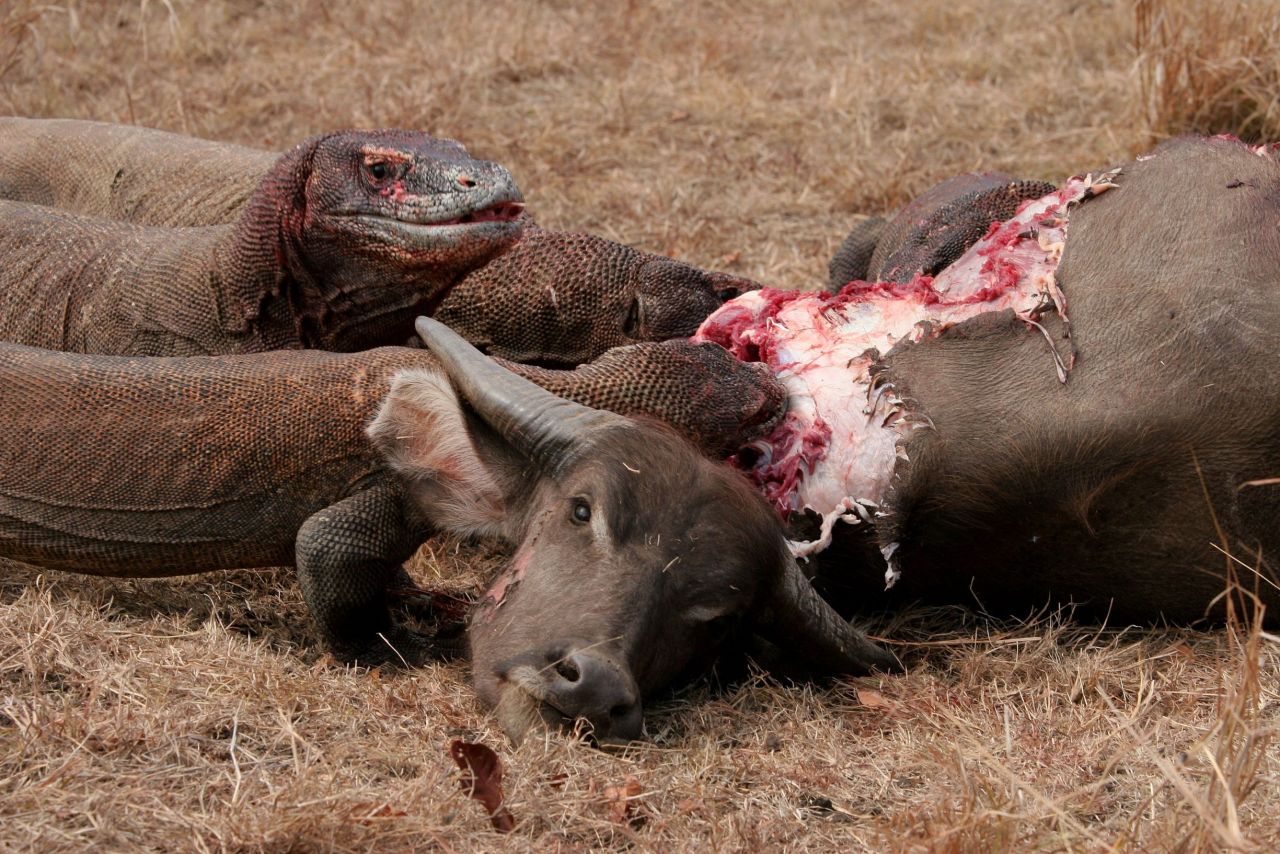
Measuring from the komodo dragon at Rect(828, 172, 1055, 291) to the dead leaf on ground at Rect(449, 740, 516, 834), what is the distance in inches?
94.0

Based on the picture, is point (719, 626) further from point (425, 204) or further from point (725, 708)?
point (425, 204)

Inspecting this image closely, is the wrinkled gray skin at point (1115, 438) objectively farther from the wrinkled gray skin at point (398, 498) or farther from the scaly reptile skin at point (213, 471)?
the scaly reptile skin at point (213, 471)

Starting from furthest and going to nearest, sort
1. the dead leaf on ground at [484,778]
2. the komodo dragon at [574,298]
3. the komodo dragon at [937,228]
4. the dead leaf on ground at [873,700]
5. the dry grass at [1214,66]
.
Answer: the dry grass at [1214,66] < the komodo dragon at [574,298] < the komodo dragon at [937,228] < the dead leaf on ground at [873,700] < the dead leaf on ground at [484,778]

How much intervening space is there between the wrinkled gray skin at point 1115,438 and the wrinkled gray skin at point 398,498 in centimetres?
48

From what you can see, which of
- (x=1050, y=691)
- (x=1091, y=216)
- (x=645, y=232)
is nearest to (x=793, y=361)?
(x=1091, y=216)

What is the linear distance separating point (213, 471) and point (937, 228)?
8.15ft

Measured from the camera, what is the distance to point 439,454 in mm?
3699

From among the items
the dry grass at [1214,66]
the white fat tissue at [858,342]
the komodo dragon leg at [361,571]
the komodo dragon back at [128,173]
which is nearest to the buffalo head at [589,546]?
the komodo dragon leg at [361,571]

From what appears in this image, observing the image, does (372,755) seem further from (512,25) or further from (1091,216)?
(512,25)

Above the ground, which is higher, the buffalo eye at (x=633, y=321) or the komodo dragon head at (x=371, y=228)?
the komodo dragon head at (x=371, y=228)

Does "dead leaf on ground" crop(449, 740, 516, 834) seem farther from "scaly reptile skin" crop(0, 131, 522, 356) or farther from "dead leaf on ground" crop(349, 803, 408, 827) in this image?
"scaly reptile skin" crop(0, 131, 522, 356)

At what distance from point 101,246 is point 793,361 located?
2.41 metres

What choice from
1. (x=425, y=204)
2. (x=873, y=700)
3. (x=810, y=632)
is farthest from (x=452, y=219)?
(x=873, y=700)

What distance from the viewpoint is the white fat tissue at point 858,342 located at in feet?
13.1
